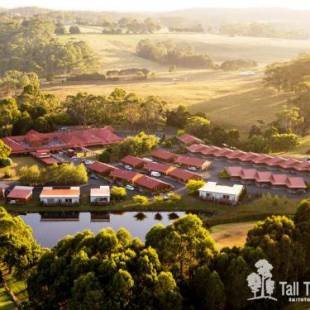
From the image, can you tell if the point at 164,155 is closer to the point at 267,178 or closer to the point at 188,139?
the point at 188,139

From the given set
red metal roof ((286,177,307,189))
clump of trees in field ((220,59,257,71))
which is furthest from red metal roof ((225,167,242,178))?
clump of trees in field ((220,59,257,71))

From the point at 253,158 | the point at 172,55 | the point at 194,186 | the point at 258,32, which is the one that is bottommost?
the point at 194,186

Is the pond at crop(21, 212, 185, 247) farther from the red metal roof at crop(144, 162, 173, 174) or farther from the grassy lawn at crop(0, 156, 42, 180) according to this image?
the grassy lawn at crop(0, 156, 42, 180)

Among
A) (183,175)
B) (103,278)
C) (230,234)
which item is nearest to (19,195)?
(183,175)

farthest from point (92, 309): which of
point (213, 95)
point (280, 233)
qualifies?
point (213, 95)

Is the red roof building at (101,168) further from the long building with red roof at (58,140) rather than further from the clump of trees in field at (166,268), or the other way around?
the clump of trees in field at (166,268)

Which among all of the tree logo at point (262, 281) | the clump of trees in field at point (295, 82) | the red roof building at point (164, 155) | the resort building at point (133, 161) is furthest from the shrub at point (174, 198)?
the clump of trees in field at point (295, 82)
